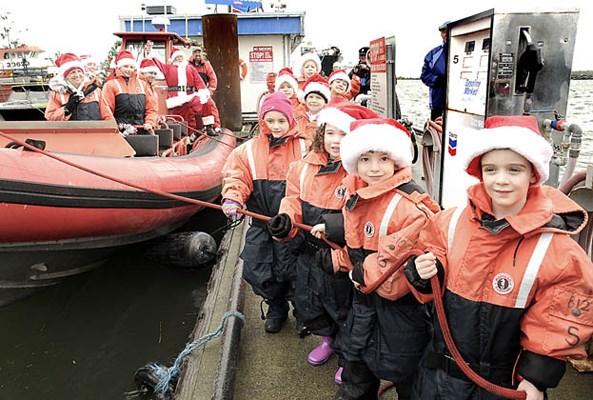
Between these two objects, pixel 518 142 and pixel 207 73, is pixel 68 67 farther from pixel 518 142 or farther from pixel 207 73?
pixel 518 142

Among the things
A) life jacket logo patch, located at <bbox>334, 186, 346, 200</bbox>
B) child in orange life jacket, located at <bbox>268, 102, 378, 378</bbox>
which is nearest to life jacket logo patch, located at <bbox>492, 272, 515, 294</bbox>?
child in orange life jacket, located at <bbox>268, 102, 378, 378</bbox>

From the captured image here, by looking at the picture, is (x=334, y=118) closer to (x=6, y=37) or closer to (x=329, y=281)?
(x=329, y=281)

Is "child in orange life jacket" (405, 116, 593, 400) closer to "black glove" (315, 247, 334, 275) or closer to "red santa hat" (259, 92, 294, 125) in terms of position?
"black glove" (315, 247, 334, 275)

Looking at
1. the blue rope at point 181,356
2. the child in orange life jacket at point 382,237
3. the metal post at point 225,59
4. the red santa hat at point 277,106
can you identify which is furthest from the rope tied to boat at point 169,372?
the metal post at point 225,59

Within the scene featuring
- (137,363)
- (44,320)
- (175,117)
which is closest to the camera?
(137,363)

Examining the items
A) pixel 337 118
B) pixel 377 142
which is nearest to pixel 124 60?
pixel 337 118

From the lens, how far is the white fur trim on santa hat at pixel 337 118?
2.30m

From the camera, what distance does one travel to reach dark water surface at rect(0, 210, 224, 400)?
3.71 metres

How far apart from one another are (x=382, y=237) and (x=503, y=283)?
1.63ft

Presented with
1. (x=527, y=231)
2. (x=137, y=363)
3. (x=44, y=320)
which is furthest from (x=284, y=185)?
(x=44, y=320)

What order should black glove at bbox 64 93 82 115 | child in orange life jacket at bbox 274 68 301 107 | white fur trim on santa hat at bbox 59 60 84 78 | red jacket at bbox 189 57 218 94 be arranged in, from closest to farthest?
white fur trim on santa hat at bbox 59 60 84 78 < black glove at bbox 64 93 82 115 < child in orange life jacket at bbox 274 68 301 107 < red jacket at bbox 189 57 218 94

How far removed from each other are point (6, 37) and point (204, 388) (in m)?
44.6

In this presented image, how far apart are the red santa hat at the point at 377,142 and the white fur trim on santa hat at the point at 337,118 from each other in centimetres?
26

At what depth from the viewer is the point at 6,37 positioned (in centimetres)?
3794
